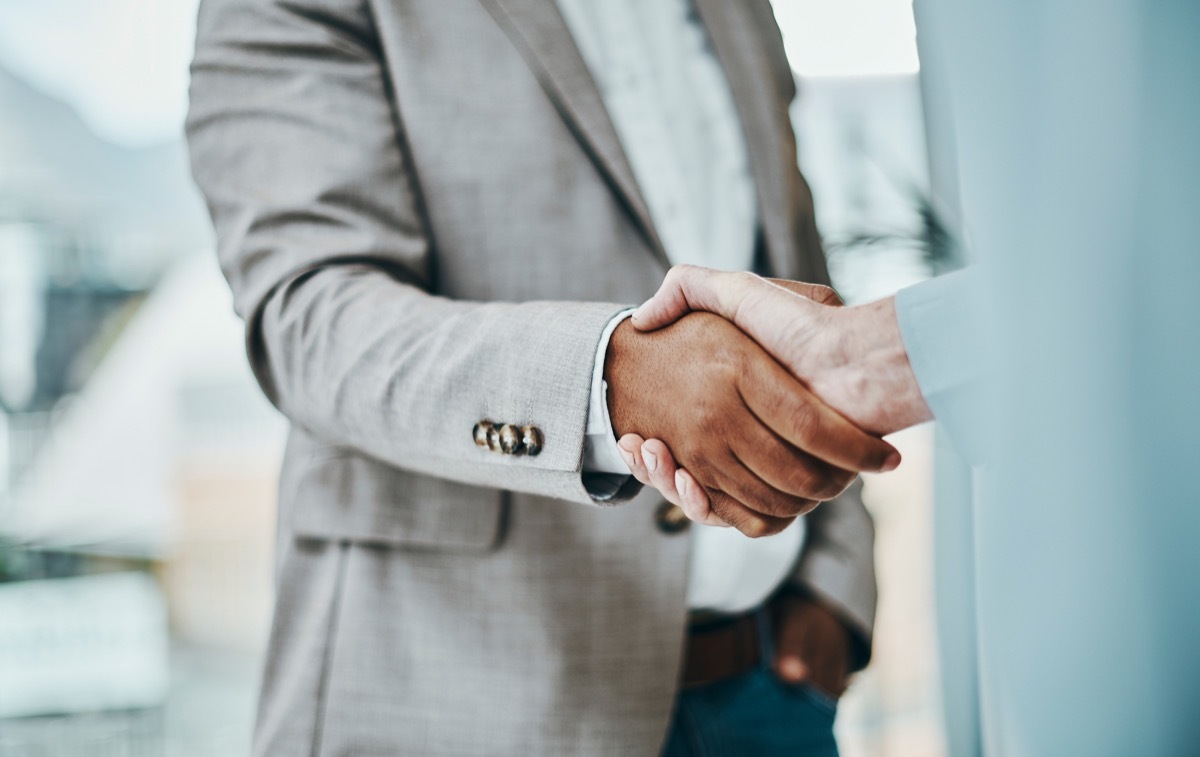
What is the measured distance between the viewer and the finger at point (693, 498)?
0.50 metres

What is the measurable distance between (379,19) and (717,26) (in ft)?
1.15

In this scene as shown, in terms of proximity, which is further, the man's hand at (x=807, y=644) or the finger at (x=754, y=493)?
the man's hand at (x=807, y=644)

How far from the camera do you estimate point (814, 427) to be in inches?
17.6

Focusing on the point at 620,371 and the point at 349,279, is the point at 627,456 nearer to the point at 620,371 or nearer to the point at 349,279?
the point at 620,371

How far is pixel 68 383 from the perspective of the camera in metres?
1.66

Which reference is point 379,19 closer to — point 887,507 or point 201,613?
point 201,613

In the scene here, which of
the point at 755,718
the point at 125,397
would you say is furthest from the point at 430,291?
the point at 125,397

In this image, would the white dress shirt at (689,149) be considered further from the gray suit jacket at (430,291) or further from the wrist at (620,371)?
the wrist at (620,371)

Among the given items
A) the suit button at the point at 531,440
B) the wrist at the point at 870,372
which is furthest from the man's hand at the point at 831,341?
the suit button at the point at 531,440

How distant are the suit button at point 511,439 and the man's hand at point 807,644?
0.47 meters

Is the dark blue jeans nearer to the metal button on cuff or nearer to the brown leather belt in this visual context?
the brown leather belt

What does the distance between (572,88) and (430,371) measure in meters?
0.28

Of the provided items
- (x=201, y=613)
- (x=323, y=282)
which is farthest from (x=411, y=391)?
(x=201, y=613)

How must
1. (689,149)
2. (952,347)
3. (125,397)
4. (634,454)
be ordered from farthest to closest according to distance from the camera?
(125,397) < (689,149) < (634,454) < (952,347)
